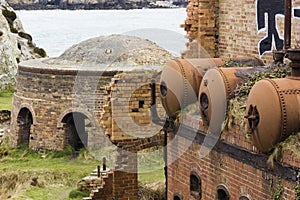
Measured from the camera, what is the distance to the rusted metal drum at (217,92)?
884cm

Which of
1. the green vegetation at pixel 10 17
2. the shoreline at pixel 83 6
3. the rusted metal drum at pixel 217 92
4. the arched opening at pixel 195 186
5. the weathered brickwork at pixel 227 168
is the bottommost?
the shoreline at pixel 83 6

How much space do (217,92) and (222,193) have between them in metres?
1.43

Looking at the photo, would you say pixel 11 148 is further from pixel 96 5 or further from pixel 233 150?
pixel 96 5

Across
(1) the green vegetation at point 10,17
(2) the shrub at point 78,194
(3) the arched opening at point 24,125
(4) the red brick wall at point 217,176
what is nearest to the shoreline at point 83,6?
(1) the green vegetation at point 10,17

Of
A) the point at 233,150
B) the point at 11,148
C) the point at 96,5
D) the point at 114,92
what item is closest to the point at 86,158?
the point at 11,148

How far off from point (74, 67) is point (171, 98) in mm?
14867

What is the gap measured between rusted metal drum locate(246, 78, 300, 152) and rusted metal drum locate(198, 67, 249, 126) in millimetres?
879

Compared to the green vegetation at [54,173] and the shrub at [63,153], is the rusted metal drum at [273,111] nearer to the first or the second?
the green vegetation at [54,173]

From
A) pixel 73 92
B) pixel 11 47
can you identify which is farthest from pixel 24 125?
pixel 11 47

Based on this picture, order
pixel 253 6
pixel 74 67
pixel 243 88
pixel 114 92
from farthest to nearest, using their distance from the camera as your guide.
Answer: pixel 74 67 < pixel 114 92 < pixel 253 6 < pixel 243 88

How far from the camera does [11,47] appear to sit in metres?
36.0

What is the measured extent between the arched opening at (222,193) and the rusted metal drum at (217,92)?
2.81 feet

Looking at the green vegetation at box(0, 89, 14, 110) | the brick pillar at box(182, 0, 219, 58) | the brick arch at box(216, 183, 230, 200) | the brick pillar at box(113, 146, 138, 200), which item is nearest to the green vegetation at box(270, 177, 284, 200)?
the brick arch at box(216, 183, 230, 200)

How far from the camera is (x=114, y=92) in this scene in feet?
46.2
